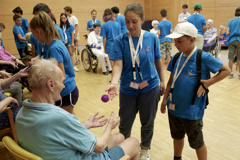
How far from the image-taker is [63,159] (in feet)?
3.56

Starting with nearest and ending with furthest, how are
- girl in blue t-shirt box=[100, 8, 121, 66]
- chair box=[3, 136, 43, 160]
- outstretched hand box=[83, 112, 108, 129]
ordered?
1. chair box=[3, 136, 43, 160]
2. outstretched hand box=[83, 112, 108, 129]
3. girl in blue t-shirt box=[100, 8, 121, 66]

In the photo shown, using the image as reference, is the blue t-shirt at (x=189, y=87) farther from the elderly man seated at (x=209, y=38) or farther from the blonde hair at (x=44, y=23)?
the elderly man seated at (x=209, y=38)

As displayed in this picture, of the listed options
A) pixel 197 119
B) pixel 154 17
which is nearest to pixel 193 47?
pixel 197 119

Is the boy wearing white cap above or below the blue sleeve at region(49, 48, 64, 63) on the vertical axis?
below

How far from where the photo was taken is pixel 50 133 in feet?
3.44

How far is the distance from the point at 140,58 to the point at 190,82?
467 mm

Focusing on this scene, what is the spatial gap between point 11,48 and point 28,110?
9.08 m

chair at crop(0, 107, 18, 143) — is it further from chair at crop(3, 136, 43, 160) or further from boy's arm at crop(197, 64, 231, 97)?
boy's arm at crop(197, 64, 231, 97)

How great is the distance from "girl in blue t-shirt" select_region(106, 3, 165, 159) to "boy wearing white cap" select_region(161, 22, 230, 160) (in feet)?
0.64

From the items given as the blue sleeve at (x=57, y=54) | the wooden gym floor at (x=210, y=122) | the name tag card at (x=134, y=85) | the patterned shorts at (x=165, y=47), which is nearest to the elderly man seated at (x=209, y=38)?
the patterned shorts at (x=165, y=47)

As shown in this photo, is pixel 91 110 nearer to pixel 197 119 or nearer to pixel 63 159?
pixel 197 119

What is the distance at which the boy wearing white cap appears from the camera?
1600mm

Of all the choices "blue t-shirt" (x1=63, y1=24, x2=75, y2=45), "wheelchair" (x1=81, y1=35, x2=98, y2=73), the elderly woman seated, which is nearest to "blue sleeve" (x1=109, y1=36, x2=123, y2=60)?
the elderly woman seated

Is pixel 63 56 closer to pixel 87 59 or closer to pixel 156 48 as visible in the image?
pixel 156 48
